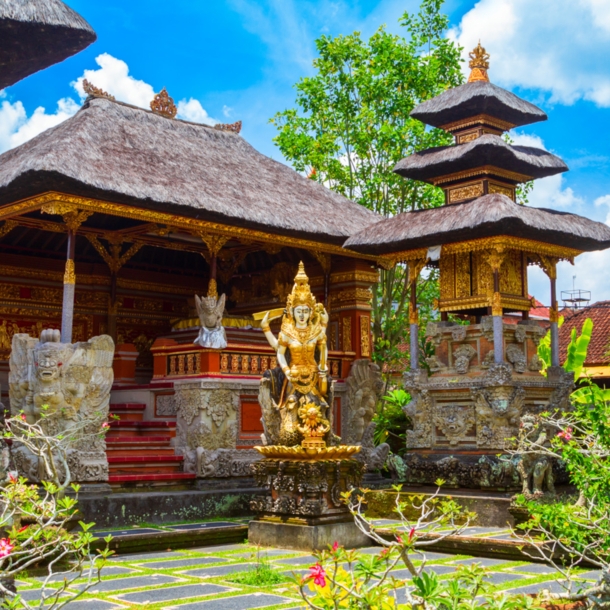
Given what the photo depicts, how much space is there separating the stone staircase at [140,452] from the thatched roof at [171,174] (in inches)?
131

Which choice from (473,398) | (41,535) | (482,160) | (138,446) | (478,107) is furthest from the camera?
(478,107)

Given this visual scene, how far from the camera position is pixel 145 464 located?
13.3m

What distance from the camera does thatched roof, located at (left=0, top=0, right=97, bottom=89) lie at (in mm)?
4941

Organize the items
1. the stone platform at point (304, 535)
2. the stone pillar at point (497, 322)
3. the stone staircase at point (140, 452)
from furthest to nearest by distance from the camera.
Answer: the stone pillar at point (497, 322) → the stone staircase at point (140, 452) → the stone platform at point (304, 535)

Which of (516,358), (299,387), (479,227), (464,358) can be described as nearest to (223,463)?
(299,387)

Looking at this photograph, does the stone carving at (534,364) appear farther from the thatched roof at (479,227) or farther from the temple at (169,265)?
the temple at (169,265)

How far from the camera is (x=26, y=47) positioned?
17.0 ft

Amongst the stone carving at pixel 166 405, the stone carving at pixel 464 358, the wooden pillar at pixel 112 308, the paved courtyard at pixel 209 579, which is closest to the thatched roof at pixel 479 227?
the stone carving at pixel 464 358

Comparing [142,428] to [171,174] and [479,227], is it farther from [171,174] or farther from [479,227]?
[479,227]

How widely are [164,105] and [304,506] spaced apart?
9450mm

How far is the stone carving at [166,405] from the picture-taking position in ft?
47.4

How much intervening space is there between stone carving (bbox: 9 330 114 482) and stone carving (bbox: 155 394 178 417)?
7.46ft

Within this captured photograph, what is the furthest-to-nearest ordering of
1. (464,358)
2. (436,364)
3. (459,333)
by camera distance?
(436,364) < (459,333) < (464,358)

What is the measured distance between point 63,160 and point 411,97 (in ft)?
38.2
